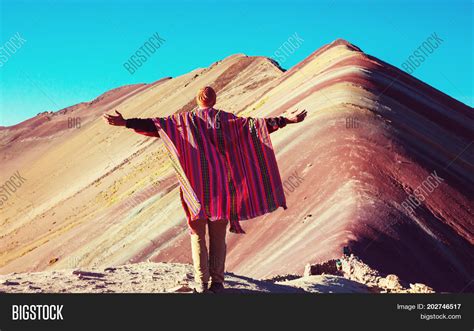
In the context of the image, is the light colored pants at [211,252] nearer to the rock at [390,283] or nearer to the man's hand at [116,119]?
the man's hand at [116,119]

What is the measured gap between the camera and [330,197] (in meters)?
16.0

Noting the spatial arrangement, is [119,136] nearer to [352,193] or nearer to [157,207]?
[157,207]

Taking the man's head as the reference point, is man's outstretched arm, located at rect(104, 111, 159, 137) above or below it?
below

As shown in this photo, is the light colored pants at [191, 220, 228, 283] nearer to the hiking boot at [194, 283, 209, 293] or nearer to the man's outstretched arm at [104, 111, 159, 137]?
the hiking boot at [194, 283, 209, 293]

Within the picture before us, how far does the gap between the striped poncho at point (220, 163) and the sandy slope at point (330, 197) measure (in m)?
4.45

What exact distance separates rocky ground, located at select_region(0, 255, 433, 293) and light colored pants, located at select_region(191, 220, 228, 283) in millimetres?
210

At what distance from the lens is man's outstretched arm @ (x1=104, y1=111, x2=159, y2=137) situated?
25.2ft

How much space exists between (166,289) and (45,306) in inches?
59.9

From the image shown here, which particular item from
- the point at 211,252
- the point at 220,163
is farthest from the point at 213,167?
the point at 211,252

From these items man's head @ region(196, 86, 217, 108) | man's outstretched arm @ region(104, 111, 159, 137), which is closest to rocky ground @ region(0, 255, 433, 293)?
man's outstretched arm @ region(104, 111, 159, 137)

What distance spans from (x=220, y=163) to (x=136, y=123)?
967 millimetres

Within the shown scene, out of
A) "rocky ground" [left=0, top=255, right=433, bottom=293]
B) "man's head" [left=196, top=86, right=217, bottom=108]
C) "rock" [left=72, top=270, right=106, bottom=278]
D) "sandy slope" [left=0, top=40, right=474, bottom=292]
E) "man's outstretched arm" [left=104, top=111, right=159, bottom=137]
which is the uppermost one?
"sandy slope" [left=0, top=40, right=474, bottom=292]

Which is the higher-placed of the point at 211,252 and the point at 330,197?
the point at 330,197

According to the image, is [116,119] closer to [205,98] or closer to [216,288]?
[205,98]
